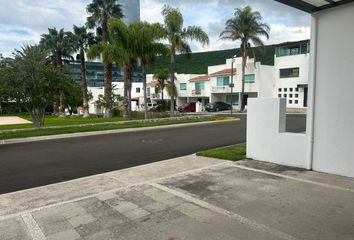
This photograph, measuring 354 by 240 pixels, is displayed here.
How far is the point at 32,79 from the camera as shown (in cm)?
1761

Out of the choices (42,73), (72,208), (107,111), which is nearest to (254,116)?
(72,208)

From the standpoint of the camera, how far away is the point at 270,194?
19.2 ft

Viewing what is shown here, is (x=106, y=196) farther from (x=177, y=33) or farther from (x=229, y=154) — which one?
(x=177, y=33)

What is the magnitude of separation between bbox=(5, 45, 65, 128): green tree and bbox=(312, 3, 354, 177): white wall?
15.4 metres

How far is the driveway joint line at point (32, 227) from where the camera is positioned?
14.3 feet

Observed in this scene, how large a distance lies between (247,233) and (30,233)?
3.15m

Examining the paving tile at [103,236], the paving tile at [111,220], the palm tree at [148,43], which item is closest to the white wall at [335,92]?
the paving tile at [111,220]

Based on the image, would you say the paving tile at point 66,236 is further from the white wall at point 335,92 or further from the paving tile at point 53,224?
the white wall at point 335,92

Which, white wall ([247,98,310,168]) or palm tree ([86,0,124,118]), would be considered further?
palm tree ([86,0,124,118])

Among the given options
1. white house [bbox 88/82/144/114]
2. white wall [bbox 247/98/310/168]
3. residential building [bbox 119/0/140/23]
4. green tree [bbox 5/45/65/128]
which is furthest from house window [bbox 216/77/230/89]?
white wall [bbox 247/98/310/168]

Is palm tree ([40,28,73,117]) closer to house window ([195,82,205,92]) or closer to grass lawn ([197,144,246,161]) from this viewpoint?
house window ([195,82,205,92])

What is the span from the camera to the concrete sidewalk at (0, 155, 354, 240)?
437 centimetres

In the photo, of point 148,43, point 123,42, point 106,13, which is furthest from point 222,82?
point 123,42

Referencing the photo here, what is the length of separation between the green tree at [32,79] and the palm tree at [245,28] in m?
27.5
